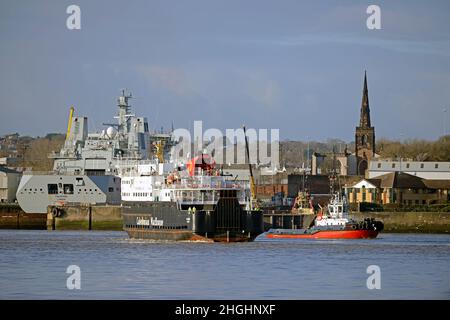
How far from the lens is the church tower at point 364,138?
184m

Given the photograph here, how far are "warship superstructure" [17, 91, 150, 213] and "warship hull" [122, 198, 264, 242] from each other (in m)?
37.2

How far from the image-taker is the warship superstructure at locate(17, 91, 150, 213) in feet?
388

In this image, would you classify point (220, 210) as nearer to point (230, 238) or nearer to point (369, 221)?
point (230, 238)

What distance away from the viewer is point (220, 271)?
53125mm

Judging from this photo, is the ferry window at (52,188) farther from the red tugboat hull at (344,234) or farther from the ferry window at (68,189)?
the red tugboat hull at (344,234)

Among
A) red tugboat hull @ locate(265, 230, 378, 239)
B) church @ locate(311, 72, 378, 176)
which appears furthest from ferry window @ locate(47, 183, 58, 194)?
church @ locate(311, 72, 378, 176)

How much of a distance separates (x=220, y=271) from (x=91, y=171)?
69813 millimetres

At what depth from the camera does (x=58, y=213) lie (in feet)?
375

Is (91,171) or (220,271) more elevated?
(91,171)

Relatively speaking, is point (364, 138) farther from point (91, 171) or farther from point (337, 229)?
point (337, 229)

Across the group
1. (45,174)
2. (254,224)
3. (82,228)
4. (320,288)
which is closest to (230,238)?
(254,224)

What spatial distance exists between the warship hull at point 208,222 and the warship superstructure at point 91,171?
37232 millimetres

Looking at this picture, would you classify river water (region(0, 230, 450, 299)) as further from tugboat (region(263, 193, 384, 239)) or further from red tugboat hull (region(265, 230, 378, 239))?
tugboat (region(263, 193, 384, 239))

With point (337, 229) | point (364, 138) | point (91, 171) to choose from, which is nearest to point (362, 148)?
point (364, 138)
